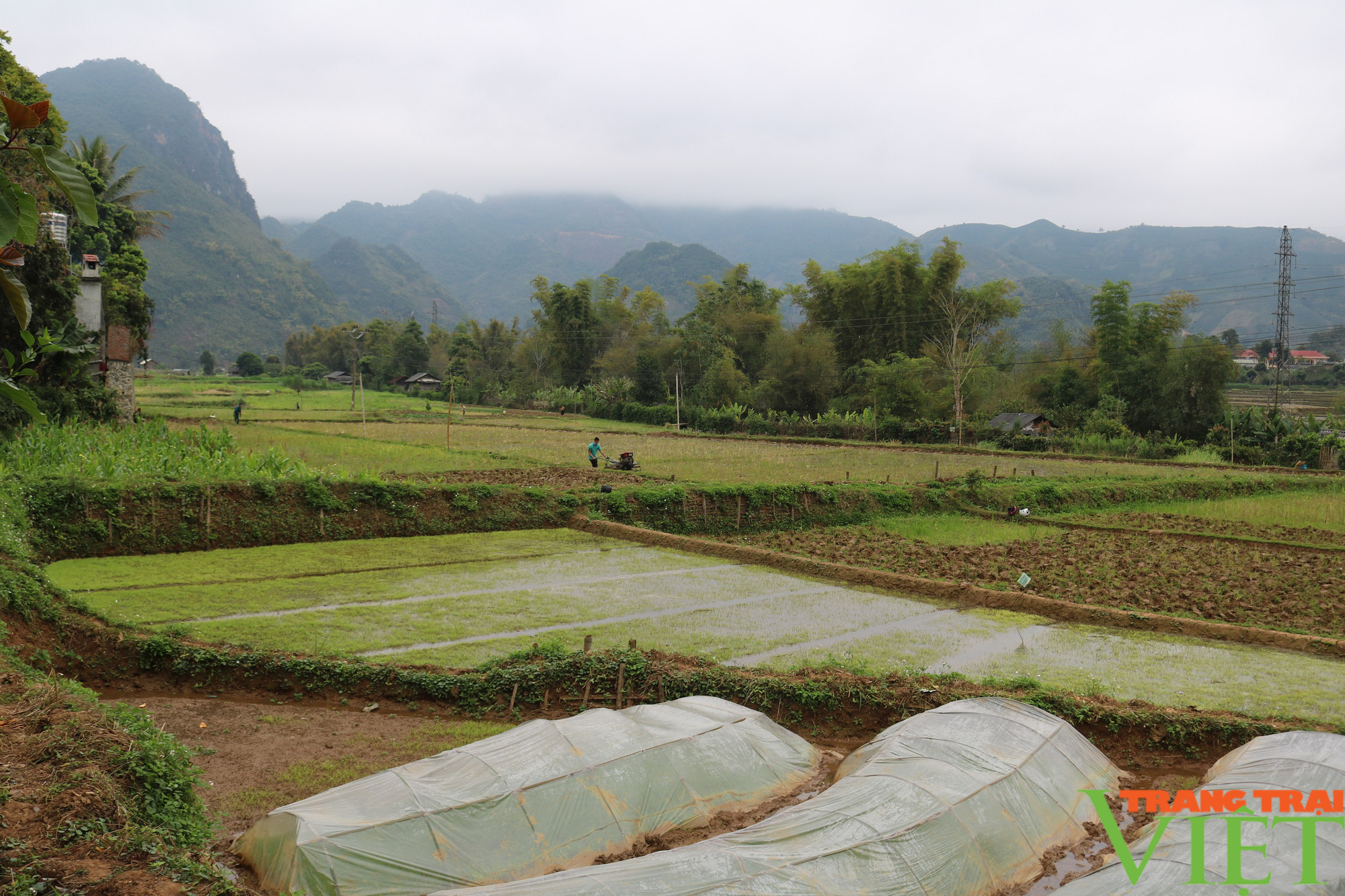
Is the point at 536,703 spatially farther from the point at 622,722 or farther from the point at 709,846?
the point at 709,846

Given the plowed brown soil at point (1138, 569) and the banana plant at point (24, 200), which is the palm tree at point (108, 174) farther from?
the banana plant at point (24, 200)

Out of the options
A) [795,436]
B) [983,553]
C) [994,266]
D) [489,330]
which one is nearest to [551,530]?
[983,553]

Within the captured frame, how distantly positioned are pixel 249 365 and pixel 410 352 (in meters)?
19.6

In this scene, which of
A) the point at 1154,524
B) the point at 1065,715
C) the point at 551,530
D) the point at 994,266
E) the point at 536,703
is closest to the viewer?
the point at 1065,715

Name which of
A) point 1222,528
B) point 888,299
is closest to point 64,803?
point 1222,528

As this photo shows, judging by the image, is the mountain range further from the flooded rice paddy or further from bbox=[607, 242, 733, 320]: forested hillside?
the flooded rice paddy

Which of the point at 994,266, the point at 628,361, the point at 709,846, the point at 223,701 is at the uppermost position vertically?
the point at 994,266

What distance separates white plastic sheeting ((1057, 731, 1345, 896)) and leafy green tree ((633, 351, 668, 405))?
50366mm

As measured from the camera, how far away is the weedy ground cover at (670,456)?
26.0m

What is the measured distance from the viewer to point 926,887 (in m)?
5.25

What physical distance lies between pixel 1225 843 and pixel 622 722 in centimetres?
441

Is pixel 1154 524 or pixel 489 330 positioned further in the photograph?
pixel 489 330

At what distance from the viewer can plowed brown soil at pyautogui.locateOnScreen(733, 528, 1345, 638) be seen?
12.9 m

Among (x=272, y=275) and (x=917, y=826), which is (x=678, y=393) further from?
(x=272, y=275)
